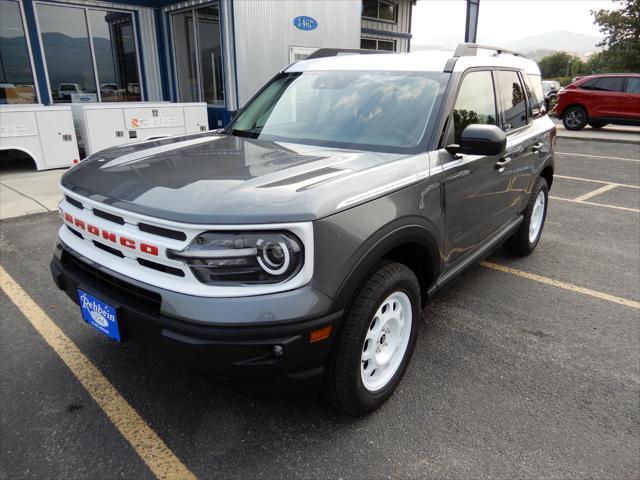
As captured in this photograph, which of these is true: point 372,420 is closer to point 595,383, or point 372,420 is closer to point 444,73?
point 595,383

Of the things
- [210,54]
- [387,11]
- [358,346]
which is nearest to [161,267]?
[358,346]

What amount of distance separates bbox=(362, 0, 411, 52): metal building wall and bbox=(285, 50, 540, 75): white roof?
668 inches

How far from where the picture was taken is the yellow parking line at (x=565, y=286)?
13.0 feet

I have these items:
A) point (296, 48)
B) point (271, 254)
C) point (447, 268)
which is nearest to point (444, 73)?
point (447, 268)

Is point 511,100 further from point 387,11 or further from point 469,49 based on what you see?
point 387,11

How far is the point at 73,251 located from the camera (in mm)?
2490

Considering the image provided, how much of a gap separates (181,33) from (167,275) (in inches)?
467

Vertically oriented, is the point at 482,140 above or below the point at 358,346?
above

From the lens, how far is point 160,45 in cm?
1238

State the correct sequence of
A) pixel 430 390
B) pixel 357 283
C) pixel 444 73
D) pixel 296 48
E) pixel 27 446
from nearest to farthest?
pixel 357 283, pixel 27 446, pixel 430 390, pixel 444 73, pixel 296 48

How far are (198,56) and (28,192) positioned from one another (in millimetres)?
6467

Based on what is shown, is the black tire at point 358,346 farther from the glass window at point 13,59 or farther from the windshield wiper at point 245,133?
the glass window at point 13,59

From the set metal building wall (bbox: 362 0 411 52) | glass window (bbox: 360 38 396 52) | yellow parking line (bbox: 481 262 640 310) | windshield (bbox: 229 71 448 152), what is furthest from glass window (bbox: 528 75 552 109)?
metal building wall (bbox: 362 0 411 52)

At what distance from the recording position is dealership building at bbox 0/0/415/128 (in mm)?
10477
